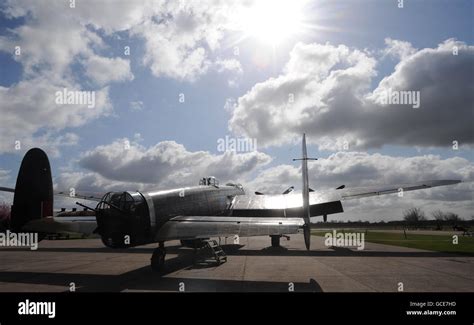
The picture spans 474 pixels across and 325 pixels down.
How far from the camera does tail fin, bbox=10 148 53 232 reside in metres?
19.5

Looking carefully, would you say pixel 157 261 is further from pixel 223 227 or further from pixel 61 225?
pixel 61 225

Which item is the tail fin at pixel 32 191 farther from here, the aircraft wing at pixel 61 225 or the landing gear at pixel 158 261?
the landing gear at pixel 158 261

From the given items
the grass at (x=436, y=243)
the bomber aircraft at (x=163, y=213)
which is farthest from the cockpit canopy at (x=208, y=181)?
the grass at (x=436, y=243)

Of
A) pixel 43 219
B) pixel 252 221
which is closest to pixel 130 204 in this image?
pixel 252 221

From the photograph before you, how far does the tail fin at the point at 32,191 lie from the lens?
63.8ft

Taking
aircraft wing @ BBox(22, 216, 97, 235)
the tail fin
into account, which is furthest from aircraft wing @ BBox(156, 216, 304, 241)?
the tail fin

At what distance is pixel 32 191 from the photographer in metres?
20.4
